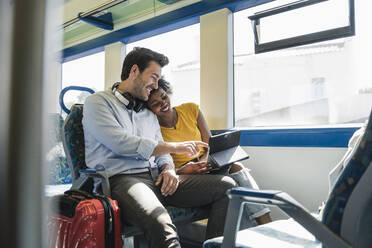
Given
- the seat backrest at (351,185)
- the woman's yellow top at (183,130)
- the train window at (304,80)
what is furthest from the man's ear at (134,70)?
the seat backrest at (351,185)

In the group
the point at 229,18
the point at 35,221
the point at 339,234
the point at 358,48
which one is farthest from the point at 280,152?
the point at 35,221

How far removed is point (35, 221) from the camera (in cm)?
21

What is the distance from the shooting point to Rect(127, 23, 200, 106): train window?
126 inches

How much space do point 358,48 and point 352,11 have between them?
0.28m

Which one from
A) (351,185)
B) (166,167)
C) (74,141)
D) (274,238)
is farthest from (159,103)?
(351,185)

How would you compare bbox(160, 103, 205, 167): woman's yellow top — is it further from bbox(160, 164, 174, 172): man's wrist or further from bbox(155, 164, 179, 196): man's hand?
bbox(155, 164, 179, 196): man's hand

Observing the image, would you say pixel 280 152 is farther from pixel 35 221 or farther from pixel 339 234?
pixel 35 221

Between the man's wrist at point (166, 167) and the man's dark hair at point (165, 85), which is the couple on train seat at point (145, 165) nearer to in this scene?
the man's wrist at point (166, 167)

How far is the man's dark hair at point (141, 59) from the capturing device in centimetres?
206

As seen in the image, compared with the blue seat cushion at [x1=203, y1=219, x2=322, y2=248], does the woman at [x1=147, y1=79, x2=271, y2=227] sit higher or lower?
higher

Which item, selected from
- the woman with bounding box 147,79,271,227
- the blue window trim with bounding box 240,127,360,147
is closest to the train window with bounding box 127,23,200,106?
the woman with bounding box 147,79,271,227

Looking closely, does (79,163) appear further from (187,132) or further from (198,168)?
(187,132)

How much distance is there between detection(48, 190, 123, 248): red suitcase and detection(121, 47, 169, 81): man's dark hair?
3.16 feet

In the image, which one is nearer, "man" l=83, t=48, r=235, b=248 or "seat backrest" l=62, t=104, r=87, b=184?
"man" l=83, t=48, r=235, b=248
